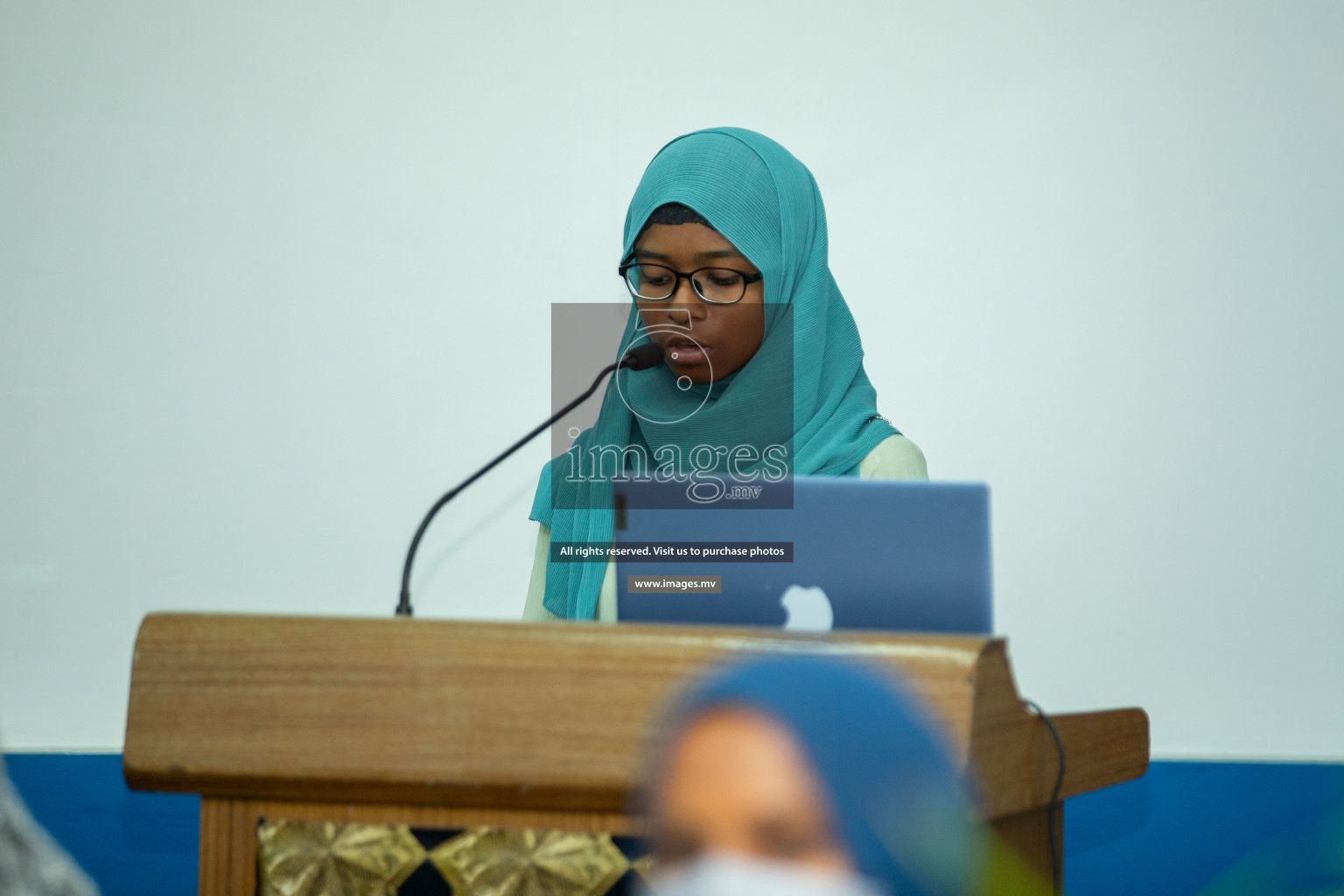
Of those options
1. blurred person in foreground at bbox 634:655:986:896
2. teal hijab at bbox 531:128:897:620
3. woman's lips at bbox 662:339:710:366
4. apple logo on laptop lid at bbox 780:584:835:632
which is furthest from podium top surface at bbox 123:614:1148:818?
woman's lips at bbox 662:339:710:366

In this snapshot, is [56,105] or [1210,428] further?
[56,105]

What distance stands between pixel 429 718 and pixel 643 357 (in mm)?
619

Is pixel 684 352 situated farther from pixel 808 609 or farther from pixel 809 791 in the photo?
pixel 809 791

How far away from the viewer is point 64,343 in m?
2.08

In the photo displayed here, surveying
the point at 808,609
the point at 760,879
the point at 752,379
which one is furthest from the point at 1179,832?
the point at 760,879

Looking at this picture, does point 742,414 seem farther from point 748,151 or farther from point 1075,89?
point 1075,89

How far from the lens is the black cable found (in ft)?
2.77

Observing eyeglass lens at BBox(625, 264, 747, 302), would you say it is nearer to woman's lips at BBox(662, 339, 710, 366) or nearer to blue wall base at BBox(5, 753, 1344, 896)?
woman's lips at BBox(662, 339, 710, 366)

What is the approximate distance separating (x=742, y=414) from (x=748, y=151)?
1.22 feet

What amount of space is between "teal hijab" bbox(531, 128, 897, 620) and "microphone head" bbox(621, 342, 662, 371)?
232mm

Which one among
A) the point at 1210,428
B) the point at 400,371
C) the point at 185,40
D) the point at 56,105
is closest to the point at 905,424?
the point at 1210,428

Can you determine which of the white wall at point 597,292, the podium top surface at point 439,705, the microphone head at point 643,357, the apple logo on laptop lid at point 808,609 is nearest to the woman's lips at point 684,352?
the microphone head at point 643,357

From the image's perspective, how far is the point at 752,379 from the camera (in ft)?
5.04

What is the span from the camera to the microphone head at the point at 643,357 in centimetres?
128
